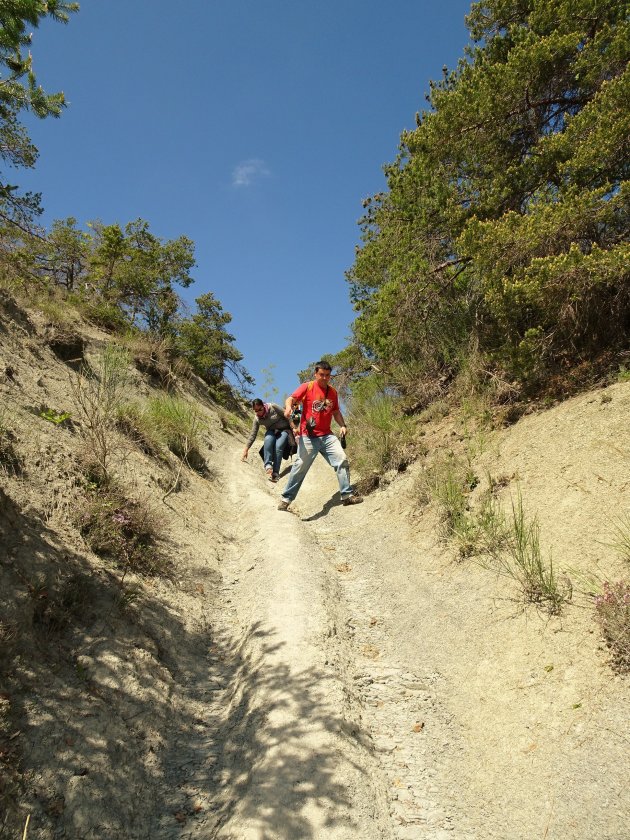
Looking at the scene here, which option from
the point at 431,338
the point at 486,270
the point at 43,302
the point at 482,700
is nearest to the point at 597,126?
the point at 486,270

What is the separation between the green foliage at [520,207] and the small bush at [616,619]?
3802 millimetres

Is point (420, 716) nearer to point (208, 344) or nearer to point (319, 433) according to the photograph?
point (319, 433)

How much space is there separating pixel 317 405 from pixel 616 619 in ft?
17.4

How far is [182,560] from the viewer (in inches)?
189

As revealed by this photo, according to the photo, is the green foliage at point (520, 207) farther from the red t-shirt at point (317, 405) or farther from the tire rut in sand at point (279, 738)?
the tire rut in sand at point (279, 738)

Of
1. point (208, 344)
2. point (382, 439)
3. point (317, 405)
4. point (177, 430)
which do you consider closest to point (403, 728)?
point (317, 405)

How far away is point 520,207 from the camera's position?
708cm

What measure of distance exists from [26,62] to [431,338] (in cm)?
717

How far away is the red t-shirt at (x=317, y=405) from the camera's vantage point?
741 cm

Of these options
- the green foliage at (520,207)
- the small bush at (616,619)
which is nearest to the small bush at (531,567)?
the small bush at (616,619)

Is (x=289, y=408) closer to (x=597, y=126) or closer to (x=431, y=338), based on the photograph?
(x=431, y=338)

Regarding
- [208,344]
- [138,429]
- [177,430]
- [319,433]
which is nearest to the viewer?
[138,429]

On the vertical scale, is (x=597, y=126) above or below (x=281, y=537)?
above

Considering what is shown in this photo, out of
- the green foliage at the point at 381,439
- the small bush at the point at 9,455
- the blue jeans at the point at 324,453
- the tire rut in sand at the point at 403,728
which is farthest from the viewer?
the green foliage at the point at 381,439
